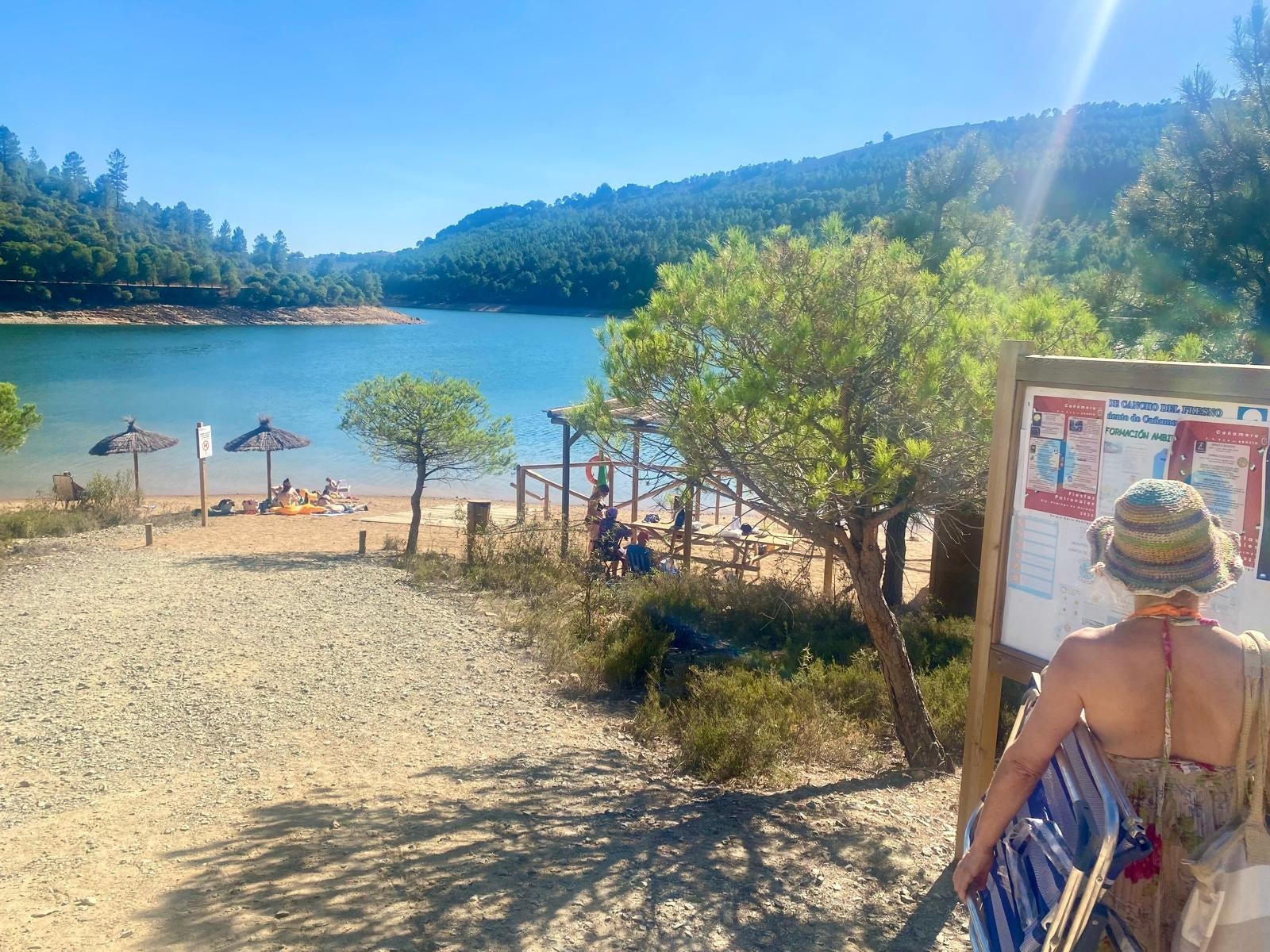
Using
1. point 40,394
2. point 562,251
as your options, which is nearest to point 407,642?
point 40,394

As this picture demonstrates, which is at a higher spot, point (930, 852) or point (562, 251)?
point (562, 251)

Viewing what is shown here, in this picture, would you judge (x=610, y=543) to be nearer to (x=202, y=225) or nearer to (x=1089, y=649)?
(x=1089, y=649)

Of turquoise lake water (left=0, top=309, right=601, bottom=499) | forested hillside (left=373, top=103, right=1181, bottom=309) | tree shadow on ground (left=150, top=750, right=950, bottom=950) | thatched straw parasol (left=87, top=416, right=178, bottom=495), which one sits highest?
forested hillside (left=373, top=103, right=1181, bottom=309)

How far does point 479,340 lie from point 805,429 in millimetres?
84203

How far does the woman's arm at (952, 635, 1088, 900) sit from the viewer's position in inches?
70.2

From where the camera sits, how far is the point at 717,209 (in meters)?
60.8

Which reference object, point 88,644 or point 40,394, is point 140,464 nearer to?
point 40,394

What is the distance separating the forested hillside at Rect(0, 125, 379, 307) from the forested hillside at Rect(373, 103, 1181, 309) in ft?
57.1

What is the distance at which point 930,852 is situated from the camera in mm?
3725

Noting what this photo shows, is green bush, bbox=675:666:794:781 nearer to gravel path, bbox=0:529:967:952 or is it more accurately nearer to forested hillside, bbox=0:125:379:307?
gravel path, bbox=0:529:967:952

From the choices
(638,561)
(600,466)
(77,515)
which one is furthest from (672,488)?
(77,515)

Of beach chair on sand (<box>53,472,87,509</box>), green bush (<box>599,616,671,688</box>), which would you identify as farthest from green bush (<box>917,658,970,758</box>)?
beach chair on sand (<box>53,472,87,509</box>)

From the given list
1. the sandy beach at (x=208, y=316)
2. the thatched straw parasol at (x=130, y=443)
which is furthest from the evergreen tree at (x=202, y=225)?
the thatched straw parasol at (x=130, y=443)

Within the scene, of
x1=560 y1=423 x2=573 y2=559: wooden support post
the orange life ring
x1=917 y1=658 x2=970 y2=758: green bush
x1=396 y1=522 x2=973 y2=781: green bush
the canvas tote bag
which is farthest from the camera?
x1=560 y1=423 x2=573 y2=559: wooden support post
